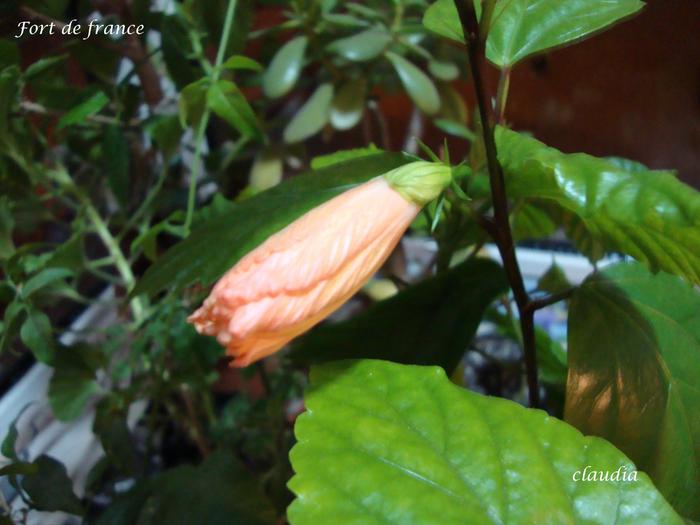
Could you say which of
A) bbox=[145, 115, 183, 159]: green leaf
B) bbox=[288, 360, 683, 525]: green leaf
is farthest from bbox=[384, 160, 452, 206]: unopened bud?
bbox=[145, 115, 183, 159]: green leaf

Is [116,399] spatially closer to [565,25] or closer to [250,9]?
[250,9]

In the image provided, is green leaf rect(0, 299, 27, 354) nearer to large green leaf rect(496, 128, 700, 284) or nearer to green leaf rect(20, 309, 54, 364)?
green leaf rect(20, 309, 54, 364)

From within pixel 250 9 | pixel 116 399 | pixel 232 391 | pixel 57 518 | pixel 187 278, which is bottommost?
pixel 232 391

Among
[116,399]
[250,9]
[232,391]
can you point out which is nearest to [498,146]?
[250,9]

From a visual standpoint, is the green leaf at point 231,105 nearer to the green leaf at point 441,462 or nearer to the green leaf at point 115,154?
the green leaf at point 115,154

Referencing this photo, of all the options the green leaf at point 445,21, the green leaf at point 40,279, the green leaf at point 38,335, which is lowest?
the green leaf at point 38,335

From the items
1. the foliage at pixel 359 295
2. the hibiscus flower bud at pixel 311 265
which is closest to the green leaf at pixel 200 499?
the foliage at pixel 359 295

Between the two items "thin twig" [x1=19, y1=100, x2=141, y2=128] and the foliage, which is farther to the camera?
"thin twig" [x1=19, y1=100, x2=141, y2=128]
